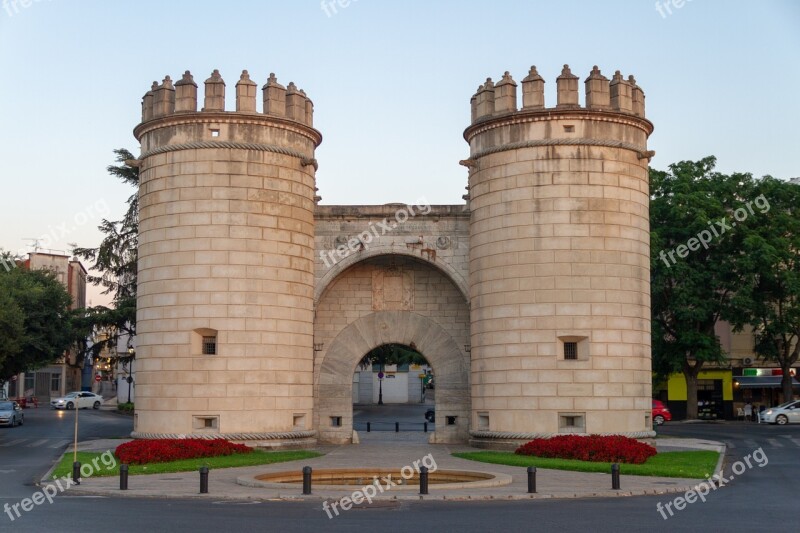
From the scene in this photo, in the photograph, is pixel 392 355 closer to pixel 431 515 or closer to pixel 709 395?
pixel 709 395

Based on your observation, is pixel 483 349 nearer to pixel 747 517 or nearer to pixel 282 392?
pixel 282 392

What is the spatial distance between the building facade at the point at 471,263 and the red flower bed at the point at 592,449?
1.43 m

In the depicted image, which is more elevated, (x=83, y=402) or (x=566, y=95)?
(x=566, y=95)

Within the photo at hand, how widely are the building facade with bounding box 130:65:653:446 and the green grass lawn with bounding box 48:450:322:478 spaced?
1.58 metres

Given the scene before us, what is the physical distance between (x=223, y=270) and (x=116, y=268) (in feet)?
88.2

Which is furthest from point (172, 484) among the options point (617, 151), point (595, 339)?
point (617, 151)

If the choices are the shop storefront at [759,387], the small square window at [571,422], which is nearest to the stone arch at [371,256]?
the small square window at [571,422]

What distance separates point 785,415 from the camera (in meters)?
49.2

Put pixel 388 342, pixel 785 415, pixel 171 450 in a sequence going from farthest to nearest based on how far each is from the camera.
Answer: pixel 785 415
pixel 388 342
pixel 171 450

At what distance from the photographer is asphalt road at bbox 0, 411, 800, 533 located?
15.2 m

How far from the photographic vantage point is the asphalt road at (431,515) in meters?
15.2

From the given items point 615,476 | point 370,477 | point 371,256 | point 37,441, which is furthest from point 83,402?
point 615,476

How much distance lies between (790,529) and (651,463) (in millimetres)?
10513

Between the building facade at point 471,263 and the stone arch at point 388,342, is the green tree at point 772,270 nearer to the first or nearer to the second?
the building facade at point 471,263
